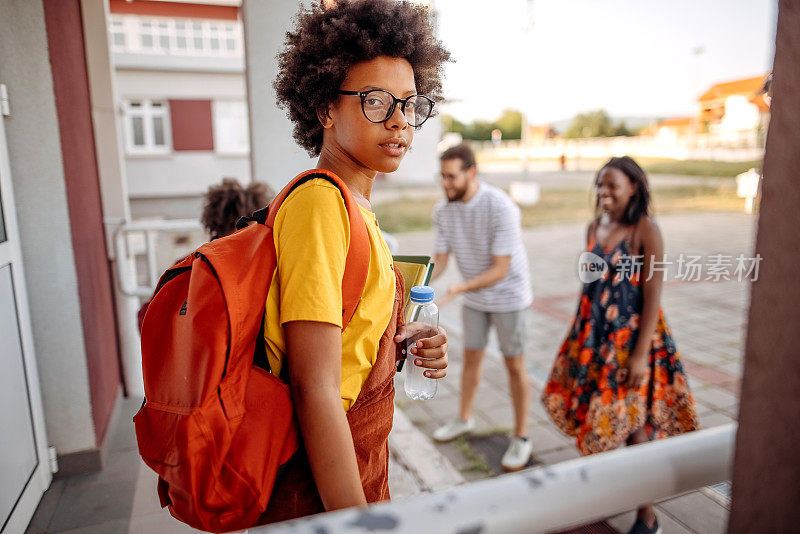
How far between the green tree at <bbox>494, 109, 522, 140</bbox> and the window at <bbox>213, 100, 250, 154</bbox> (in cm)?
6056

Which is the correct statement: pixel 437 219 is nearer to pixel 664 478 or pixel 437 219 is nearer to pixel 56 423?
pixel 56 423

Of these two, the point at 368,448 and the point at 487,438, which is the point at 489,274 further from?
the point at 368,448

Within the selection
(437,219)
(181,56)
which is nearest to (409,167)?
(181,56)

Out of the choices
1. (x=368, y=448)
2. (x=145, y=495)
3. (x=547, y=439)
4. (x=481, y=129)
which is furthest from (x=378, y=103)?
(x=481, y=129)

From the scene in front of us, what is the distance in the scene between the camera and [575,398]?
2.90 metres

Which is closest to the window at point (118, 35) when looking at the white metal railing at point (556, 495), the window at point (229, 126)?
the window at point (229, 126)

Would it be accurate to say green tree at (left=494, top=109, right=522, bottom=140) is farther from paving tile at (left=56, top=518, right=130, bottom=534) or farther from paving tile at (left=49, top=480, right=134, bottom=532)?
paving tile at (left=56, top=518, right=130, bottom=534)

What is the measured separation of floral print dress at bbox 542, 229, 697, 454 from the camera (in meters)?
2.68

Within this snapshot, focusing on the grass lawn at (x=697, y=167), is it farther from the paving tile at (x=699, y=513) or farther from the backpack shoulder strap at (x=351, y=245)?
the backpack shoulder strap at (x=351, y=245)

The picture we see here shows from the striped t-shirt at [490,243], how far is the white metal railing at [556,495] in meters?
2.81

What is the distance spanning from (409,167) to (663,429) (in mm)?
25276

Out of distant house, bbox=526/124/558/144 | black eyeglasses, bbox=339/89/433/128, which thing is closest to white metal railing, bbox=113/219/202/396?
black eyeglasses, bbox=339/89/433/128

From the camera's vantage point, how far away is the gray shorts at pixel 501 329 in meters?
3.52

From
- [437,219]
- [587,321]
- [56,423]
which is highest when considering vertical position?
[437,219]
